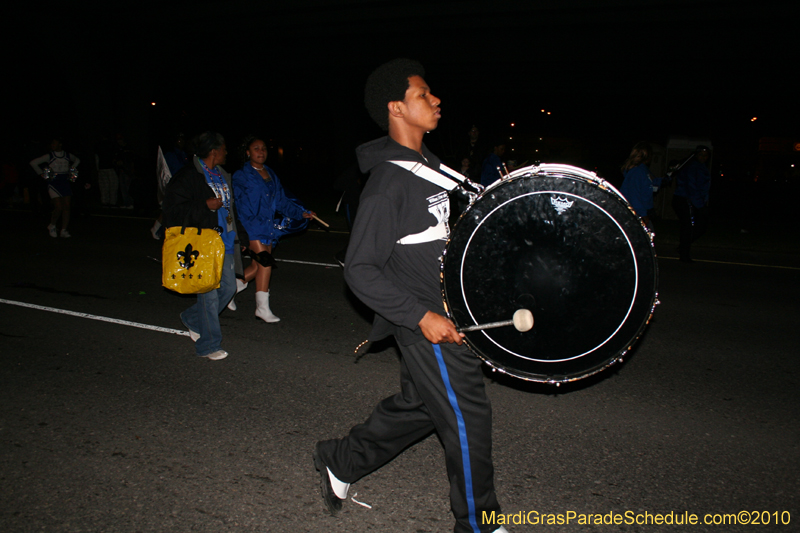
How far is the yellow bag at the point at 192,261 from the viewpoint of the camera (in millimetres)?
4266

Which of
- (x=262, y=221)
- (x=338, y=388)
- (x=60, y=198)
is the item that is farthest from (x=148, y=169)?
(x=338, y=388)

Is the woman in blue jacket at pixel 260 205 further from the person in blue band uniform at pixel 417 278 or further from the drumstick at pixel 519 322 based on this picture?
the drumstick at pixel 519 322

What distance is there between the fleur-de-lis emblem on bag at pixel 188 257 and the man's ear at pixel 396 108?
8.05ft

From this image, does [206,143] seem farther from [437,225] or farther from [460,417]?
[460,417]

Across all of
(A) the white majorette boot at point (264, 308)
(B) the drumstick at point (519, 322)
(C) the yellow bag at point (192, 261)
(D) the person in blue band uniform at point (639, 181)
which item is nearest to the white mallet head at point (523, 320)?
(B) the drumstick at point (519, 322)

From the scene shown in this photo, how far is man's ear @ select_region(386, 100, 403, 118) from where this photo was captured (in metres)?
2.32

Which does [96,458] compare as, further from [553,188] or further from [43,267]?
[43,267]

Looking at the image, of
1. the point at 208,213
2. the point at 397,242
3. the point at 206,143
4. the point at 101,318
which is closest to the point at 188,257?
the point at 208,213

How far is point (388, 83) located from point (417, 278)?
0.77m

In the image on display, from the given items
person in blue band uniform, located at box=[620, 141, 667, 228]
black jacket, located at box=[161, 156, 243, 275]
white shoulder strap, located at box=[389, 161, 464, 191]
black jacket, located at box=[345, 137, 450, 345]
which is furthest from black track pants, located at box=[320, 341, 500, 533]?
person in blue band uniform, located at box=[620, 141, 667, 228]

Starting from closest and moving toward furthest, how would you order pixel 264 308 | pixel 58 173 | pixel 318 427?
1. pixel 318 427
2. pixel 264 308
3. pixel 58 173

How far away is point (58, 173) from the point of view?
10484mm

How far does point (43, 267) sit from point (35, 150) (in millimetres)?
6995

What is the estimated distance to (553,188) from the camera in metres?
2.00
